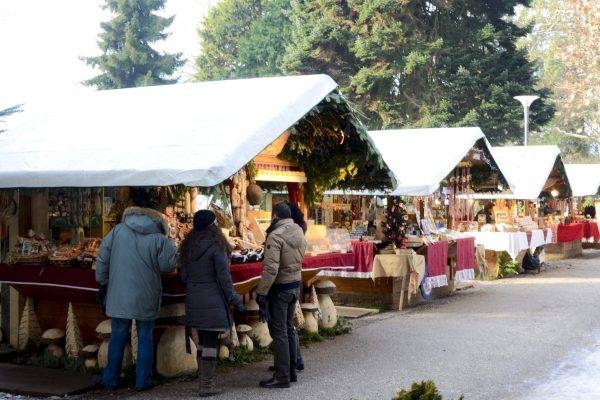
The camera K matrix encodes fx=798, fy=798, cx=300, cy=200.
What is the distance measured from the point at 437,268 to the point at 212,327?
7.60 m

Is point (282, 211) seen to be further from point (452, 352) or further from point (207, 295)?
point (452, 352)

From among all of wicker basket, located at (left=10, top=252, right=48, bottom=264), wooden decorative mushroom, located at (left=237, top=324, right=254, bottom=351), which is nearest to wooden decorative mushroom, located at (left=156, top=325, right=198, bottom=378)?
wooden decorative mushroom, located at (left=237, top=324, right=254, bottom=351)

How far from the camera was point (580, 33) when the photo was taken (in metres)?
43.1

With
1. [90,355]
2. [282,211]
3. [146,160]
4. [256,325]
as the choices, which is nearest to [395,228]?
[256,325]

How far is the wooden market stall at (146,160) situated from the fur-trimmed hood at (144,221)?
248mm

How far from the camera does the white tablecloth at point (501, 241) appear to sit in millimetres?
17375

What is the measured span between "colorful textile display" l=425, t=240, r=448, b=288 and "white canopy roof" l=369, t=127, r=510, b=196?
970 millimetres

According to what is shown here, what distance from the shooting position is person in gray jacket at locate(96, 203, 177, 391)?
273 inches

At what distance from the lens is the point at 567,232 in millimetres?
23672

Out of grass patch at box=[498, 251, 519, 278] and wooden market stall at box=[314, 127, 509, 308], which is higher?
wooden market stall at box=[314, 127, 509, 308]

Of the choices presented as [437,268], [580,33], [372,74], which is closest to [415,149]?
[437,268]

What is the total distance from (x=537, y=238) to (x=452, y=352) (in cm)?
1135

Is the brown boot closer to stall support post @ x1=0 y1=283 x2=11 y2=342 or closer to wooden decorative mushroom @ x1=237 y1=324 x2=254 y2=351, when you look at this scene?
wooden decorative mushroom @ x1=237 y1=324 x2=254 y2=351

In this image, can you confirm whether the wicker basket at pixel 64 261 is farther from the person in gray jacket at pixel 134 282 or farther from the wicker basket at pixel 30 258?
the person in gray jacket at pixel 134 282
